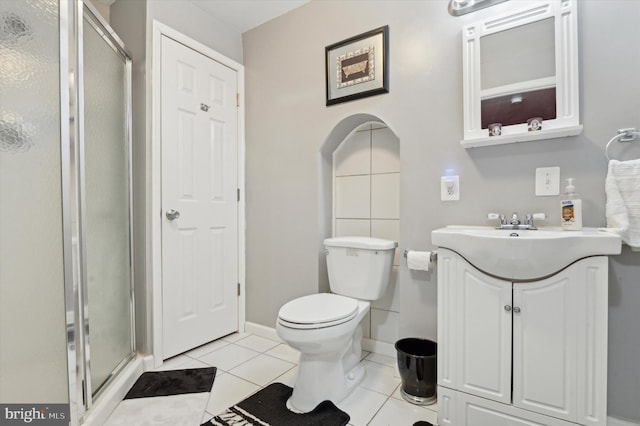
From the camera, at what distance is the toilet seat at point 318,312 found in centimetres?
140

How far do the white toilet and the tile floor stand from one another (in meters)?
0.11

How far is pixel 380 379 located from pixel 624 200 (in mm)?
1401

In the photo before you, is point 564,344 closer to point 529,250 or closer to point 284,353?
point 529,250

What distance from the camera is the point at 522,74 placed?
146 cm

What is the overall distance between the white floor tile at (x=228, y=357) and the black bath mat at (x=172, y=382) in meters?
0.08

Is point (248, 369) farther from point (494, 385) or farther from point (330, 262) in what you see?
point (494, 385)

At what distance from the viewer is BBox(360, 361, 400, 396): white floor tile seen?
5.45ft

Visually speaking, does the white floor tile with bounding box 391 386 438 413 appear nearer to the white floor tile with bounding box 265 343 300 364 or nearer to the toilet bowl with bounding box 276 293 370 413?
the toilet bowl with bounding box 276 293 370 413

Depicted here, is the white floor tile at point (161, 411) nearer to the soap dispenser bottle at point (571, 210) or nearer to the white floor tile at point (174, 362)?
the white floor tile at point (174, 362)

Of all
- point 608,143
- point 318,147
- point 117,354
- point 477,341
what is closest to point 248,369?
point 117,354

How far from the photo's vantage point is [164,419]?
4.60 feet

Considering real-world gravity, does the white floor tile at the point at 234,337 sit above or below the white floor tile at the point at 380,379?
below

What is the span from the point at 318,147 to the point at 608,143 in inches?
57.5

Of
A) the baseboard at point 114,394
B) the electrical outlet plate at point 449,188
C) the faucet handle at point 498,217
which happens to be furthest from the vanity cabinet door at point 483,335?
the baseboard at point 114,394
